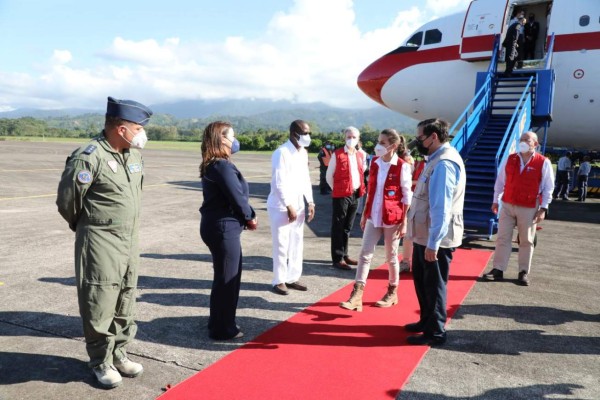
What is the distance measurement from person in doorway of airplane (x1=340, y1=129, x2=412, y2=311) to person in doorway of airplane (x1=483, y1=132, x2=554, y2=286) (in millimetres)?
1940

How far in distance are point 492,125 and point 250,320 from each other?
8.93 m

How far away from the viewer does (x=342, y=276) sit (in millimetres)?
6125

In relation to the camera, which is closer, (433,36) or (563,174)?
(433,36)

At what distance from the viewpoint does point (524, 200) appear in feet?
19.4

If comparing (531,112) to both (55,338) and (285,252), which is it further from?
(55,338)

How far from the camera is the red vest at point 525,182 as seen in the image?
19.2ft

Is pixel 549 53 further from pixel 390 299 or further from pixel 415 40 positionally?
pixel 390 299

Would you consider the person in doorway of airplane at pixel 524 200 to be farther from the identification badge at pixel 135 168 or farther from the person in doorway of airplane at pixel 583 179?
the person in doorway of airplane at pixel 583 179

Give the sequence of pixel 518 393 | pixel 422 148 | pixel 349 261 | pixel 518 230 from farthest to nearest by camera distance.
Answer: pixel 349 261 → pixel 518 230 → pixel 422 148 → pixel 518 393

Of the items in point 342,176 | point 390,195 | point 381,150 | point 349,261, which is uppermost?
point 381,150

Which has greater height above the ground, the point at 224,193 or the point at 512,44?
the point at 512,44

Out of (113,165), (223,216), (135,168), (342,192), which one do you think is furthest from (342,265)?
(113,165)

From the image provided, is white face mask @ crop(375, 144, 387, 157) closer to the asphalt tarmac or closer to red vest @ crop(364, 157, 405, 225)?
red vest @ crop(364, 157, 405, 225)

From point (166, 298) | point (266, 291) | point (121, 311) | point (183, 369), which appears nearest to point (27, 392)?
point (121, 311)
